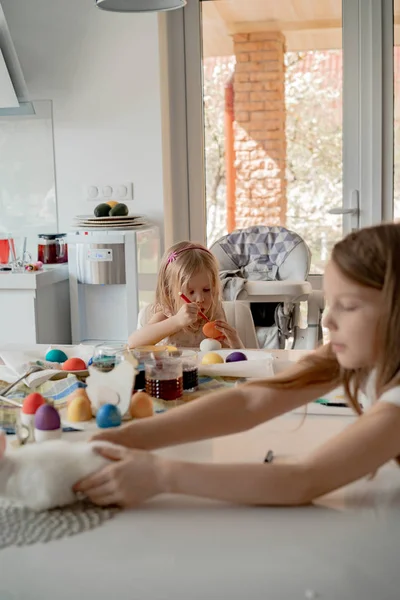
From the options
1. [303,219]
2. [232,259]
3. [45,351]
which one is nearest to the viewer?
[45,351]

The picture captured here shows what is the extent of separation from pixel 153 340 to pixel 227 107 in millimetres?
2057

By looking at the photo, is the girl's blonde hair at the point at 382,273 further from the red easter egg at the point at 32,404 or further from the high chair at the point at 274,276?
the high chair at the point at 274,276

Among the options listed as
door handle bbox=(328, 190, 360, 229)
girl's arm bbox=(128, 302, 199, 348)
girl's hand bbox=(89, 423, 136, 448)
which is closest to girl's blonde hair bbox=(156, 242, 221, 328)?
girl's arm bbox=(128, 302, 199, 348)

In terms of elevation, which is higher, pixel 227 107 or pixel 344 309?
pixel 227 107

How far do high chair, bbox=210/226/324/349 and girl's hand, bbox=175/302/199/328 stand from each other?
0.90 meters

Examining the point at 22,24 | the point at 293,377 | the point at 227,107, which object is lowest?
the point at 293,377

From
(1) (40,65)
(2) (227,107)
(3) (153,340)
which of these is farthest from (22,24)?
(3) (153,340)

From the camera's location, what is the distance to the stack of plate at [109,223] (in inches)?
142

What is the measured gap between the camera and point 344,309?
107cm

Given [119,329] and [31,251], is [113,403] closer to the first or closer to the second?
[119,329]

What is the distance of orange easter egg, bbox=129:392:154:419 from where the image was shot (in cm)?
141

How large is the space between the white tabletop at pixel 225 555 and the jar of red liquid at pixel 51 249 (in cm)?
287

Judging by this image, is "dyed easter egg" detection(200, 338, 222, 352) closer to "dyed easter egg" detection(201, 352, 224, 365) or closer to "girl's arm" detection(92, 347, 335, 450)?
"dyed easter egg" detection(201, 352, 224, 365)

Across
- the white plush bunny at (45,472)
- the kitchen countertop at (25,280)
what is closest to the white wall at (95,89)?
the kitchen countertop at (25,280)
